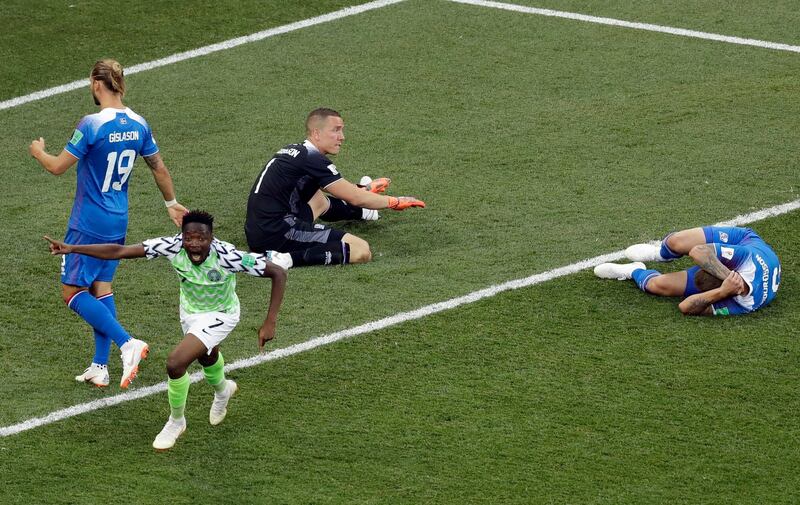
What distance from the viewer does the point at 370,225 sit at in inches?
466

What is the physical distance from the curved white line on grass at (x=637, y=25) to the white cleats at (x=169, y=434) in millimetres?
9906

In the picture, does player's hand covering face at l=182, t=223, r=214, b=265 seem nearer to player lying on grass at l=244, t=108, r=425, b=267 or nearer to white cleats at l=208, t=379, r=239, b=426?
white cleats at l=208, t=379, r=239, b=426

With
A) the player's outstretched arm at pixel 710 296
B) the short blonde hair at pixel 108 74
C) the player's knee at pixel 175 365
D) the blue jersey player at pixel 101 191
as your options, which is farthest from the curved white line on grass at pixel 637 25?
the player's knee at pixel 175 365

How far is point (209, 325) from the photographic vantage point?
26.5 feet

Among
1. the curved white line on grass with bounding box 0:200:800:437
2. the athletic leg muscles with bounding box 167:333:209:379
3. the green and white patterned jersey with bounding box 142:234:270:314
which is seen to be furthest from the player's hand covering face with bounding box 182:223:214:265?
the curved white line on grass with bounding box 0:200:800:437

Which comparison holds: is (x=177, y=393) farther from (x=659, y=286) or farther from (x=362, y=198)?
(x=659, y=286)

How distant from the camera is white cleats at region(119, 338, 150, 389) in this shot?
8594mm

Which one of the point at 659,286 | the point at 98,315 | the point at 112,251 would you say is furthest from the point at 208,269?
the point at 659,286

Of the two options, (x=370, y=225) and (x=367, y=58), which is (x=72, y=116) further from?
(x=370, y=225)

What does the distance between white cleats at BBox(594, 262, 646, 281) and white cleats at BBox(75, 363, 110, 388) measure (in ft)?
13.0

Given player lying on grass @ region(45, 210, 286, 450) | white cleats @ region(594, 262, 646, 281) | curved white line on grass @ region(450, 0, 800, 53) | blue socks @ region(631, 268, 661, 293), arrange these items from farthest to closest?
curved white line on grass @ region(450, 0, 800, 53), white cleats @ region(594, 262, 646, 281), blue socks @ region(631, 268, 661, 293), player lying on grass @ region(45, 210, 286, 450)

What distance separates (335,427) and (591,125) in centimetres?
621

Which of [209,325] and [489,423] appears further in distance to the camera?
[489,423]

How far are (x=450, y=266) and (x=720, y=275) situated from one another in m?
2.26
